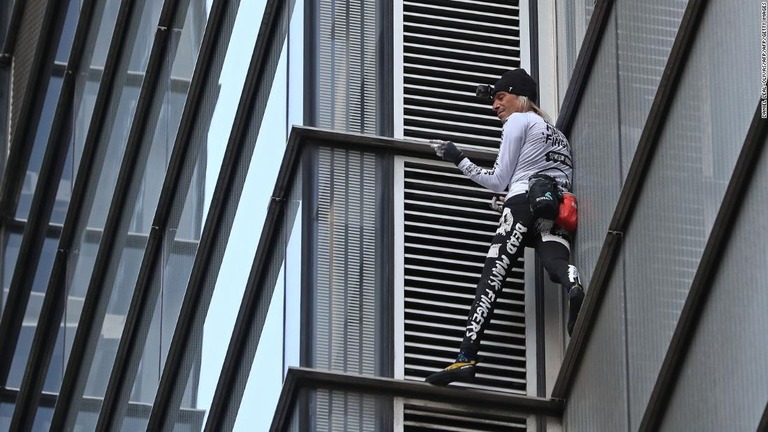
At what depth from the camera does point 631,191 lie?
15477 mm

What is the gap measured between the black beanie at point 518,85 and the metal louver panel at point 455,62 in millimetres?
523

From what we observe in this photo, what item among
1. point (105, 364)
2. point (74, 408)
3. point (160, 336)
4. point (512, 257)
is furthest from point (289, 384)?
point (74, 408)

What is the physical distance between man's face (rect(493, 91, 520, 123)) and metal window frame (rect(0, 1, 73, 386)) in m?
13.4

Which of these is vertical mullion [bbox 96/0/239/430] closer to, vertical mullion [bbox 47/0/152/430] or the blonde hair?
vertical mullion [bbox 47/0/152/430]

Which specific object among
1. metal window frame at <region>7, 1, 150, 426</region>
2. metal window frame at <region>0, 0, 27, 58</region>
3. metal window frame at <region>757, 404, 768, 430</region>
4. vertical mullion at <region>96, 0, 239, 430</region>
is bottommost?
metal window frame at <region>757, 404, 768, 430</region>

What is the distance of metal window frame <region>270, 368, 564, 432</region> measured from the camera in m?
16.1

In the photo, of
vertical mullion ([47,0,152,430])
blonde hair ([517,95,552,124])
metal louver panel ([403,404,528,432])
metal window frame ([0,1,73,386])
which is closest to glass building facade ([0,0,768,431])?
metal louver panel ([403,404,528,432])

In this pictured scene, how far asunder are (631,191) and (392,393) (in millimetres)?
2156

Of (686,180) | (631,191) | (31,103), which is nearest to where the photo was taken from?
(686,180)

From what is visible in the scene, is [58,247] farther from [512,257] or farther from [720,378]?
[720,378]

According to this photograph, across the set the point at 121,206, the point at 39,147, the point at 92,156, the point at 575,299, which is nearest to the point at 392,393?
the point at 575,299

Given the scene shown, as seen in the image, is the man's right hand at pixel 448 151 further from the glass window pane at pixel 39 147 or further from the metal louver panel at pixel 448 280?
the glass window pane at pixel 39 147

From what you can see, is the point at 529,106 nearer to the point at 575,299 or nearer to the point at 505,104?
the point at 505,104

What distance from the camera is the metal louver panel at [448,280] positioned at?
16.7 meters
